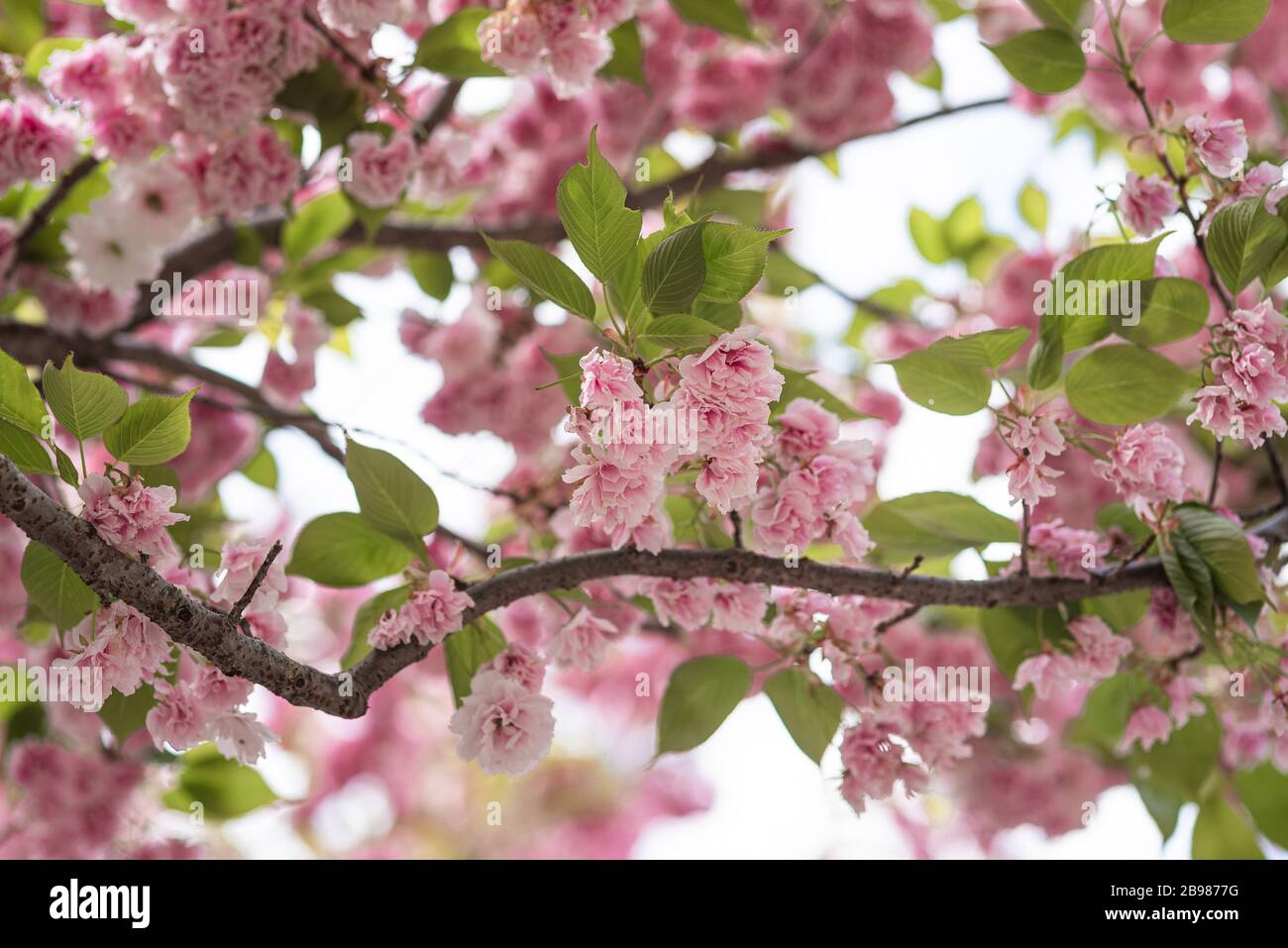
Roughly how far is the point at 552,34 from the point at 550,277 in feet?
1.66

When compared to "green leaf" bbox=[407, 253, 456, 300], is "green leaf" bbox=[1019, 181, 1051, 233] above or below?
above

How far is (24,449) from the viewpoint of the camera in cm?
84

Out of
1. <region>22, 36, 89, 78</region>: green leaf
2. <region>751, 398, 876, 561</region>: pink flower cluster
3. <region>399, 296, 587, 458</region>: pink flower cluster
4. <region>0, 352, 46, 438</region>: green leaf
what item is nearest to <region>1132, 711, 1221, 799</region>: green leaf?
<region>751, 398, 876, 561</region>: pink flower cluster

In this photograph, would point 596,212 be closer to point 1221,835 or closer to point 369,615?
point 369,615

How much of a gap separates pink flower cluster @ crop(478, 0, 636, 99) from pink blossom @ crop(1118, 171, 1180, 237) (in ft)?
1.88

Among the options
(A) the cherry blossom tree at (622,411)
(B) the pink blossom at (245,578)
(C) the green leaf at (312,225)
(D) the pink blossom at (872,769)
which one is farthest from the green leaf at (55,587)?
(C) the green leaf at (312,225)

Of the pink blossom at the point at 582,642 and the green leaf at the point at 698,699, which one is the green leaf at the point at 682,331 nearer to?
the pink blossom at the point at 582,642

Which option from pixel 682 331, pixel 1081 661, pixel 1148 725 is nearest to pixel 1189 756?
pixel 1148 725

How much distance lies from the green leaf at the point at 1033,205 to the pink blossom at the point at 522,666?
1.69 m

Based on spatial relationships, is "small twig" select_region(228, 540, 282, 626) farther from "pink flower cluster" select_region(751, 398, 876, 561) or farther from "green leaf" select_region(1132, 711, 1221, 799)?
"green leaf" select_region(1132, 711, 1221, 799)

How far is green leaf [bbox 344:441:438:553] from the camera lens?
0.96 m

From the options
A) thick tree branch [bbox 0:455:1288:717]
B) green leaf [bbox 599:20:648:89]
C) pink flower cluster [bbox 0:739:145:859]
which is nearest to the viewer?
thick tree branch [bbox 0:455:1288:717]

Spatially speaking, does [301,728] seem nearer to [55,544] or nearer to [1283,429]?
[55,544]

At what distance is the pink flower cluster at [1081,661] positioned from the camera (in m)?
1.06
